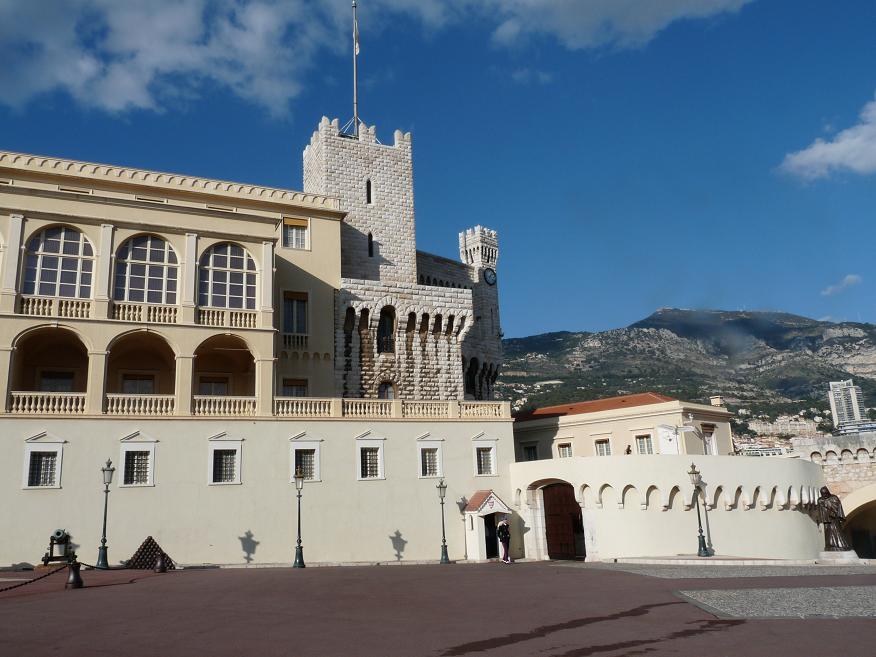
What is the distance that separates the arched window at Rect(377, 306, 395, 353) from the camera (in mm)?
40062

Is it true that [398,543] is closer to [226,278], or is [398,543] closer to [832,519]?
[226,278]

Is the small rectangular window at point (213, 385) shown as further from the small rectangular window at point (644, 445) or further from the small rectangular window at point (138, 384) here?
the small rectangular window at point (644, 445)

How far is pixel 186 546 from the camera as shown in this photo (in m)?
28.0

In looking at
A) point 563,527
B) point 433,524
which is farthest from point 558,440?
point 433,524

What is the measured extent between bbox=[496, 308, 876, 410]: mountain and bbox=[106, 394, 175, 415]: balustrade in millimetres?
97997

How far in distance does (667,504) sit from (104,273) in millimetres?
25391

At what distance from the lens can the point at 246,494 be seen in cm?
2941

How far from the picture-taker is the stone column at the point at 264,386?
→ 30719 mm

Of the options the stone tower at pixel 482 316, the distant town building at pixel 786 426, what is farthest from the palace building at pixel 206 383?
the distant town building at pixel 786 426

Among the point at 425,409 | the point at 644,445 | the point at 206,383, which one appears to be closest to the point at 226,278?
the point at 206,383

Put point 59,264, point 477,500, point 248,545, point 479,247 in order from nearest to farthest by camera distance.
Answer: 1. point 248,545
2. point 59,264
3. point 477,500
4. point 479,247

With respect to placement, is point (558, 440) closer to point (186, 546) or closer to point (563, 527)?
point (563, 527)

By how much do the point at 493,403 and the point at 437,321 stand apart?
7.35 meters

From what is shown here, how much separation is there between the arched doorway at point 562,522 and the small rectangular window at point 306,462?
43.4ft
